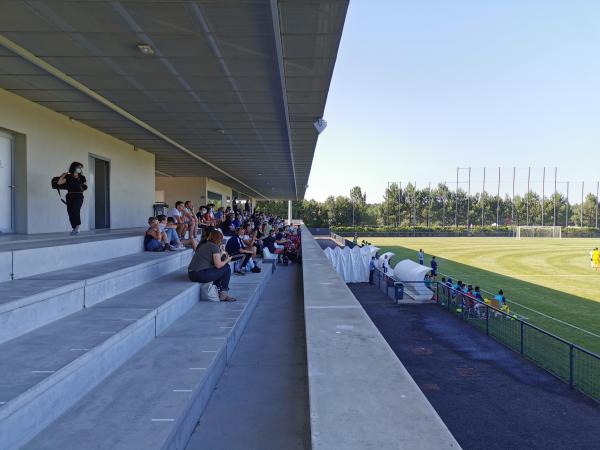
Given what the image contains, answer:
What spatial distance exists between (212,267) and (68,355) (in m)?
3.59

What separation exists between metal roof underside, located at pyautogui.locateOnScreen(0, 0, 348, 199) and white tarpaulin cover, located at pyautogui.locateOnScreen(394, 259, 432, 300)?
34.6ft

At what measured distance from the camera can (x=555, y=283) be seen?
30.5 m

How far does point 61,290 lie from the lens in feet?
15.9

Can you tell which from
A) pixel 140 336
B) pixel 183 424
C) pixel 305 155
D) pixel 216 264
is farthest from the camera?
pixel 305 155

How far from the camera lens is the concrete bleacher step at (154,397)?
2.85 metres

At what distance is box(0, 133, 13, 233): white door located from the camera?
10.4 meters

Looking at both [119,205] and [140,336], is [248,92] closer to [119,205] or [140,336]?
→ [140,336]

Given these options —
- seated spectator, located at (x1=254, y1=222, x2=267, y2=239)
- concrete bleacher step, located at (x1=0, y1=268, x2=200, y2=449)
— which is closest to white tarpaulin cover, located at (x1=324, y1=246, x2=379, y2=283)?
seated spectator, located at (x1=254, y1=222, x2=267, y2=239)

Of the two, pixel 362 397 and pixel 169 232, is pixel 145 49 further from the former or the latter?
pixel 362 397

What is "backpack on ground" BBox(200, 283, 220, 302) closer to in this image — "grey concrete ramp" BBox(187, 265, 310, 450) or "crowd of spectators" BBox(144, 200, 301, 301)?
"crowd of spectators" BBox(144, 200, 301, 301)

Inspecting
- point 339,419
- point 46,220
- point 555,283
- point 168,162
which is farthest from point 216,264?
point 555,283

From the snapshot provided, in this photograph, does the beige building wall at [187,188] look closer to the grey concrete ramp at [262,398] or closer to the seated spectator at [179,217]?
the seated spectator at [179,217]

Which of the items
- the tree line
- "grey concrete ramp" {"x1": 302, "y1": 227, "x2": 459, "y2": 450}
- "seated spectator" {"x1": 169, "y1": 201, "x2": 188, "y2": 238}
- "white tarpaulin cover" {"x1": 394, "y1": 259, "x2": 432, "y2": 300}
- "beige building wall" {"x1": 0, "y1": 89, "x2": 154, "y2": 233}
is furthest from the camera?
the tree line

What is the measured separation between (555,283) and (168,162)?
25.8 meters
